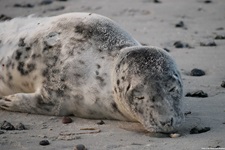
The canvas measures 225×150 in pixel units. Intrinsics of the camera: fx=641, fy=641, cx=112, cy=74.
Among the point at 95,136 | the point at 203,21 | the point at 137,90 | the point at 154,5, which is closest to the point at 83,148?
the point at 95,136

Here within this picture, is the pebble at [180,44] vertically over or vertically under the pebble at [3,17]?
under

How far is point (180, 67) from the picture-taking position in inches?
218

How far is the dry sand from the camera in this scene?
3.66 meters

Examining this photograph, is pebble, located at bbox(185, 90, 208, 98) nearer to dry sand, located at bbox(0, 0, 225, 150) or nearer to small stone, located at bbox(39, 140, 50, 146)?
dry sand, located at bbox(0, 0, 225, 150)

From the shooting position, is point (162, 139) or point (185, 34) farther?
point (185, 34)

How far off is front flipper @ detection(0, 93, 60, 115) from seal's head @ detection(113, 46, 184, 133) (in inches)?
21.1

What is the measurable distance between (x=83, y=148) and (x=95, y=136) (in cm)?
32

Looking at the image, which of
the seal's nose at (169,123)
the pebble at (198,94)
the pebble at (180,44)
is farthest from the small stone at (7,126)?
the pebble at (180,44)

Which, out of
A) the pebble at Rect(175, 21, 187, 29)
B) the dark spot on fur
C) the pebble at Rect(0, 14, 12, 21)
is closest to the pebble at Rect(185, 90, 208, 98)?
the dark spot on fur

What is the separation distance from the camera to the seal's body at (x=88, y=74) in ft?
12.6

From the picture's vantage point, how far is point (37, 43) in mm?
4602

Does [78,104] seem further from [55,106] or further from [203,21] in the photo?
[203,21]

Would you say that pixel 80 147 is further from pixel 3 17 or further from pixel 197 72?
pixel 3 17

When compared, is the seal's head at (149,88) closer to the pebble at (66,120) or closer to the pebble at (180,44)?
the pebble at (66,120)
